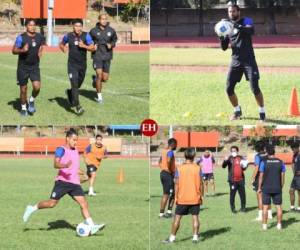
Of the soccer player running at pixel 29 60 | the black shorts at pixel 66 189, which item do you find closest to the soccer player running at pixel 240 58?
the black shorts at pixel 66 189

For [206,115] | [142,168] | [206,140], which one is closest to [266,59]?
[206,115]

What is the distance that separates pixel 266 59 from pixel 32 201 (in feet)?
16.5

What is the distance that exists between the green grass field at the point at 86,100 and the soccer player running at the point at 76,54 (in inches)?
7.1

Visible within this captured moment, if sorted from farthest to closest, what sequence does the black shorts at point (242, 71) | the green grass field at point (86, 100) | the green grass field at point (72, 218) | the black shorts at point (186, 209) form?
the green grass field at point (86, 100), the black shorts at point (242, 71), the black shorts at point (186, 209), the green grass field at point (72, 218)

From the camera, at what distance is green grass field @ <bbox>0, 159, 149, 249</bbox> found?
7.62m

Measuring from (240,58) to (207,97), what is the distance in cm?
98

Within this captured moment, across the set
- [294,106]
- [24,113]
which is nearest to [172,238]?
[294,106]

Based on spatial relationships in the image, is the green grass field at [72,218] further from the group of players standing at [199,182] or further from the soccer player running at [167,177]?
the group of players standing at [199,182]

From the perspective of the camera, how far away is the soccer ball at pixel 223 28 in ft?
29.9

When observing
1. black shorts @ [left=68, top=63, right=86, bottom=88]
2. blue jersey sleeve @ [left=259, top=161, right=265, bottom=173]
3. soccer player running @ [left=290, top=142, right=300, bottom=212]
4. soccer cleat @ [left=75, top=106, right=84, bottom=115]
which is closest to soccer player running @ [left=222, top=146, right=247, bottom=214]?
soccer player running @ [left=290, top=142, right=300, bottom=212]

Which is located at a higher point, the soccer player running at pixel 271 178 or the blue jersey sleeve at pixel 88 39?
the blue jersey sleeve at pixel 88 39

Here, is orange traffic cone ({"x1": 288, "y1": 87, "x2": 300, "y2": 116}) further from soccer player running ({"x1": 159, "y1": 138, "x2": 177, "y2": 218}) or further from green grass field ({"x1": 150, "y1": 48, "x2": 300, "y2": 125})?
soccer player running ({"x1": 159, "y1": 138, "x2": 177, "y2": 218})

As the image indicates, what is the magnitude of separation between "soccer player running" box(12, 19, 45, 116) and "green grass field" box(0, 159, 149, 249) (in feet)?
4.57

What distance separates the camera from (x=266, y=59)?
13938 millimetres
